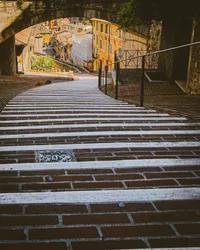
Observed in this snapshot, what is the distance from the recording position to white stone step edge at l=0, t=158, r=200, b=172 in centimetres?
271

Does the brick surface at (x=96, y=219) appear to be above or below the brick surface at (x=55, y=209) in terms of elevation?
below

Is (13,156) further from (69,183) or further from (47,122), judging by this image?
(47,122)

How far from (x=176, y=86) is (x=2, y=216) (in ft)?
39.4

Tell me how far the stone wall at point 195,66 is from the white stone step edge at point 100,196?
8.81 metres

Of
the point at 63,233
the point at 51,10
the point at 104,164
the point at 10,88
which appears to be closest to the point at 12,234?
the point at 63,233

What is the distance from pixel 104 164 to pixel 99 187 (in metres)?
0.45

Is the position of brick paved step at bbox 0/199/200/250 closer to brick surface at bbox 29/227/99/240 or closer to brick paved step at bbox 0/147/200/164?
brick surface at bbox 29/227/99/240

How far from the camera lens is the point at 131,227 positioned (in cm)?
188

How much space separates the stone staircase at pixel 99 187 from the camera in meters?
1.80

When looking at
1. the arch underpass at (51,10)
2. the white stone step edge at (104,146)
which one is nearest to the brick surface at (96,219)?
the white stone step edge at (104,146)

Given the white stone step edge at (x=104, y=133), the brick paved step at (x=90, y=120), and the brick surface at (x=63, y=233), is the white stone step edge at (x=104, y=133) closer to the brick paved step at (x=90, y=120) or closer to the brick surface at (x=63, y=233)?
the brick paved step at (x=90, y=120)

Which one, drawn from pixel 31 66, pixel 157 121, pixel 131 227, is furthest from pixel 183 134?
pixel 31 66

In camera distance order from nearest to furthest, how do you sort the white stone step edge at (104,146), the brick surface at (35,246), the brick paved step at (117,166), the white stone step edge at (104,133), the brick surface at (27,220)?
the brick surface at (35,246)
the brick surface at (27,220)
the brick paved step at (117,166)
the white stone step edge at (104,146)
the white stone step edge at (104,133)

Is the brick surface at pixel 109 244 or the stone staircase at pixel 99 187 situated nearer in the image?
the brick surface at pixel 109 244
